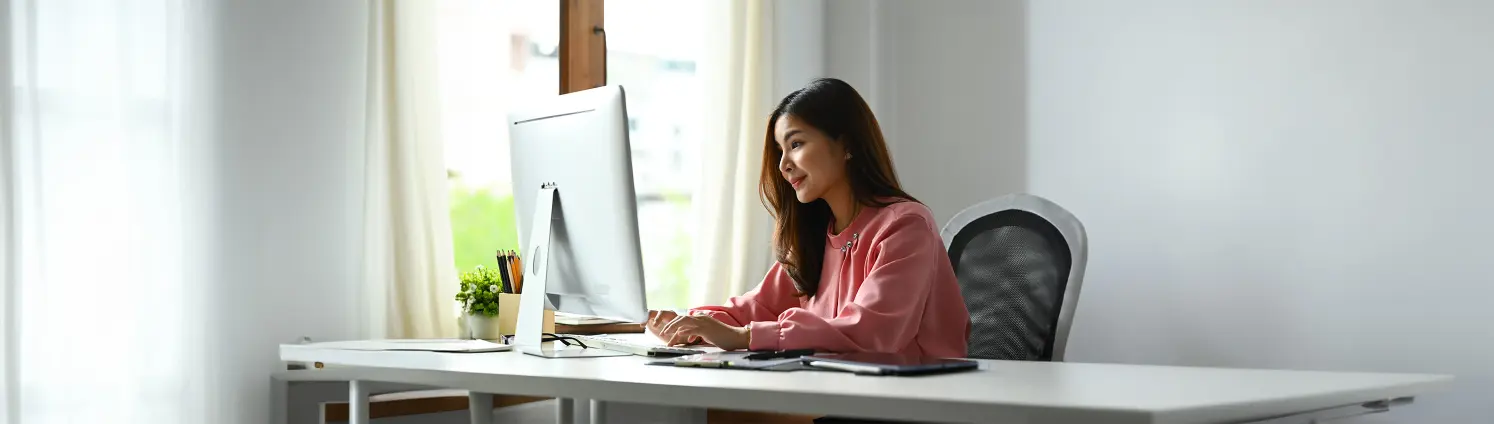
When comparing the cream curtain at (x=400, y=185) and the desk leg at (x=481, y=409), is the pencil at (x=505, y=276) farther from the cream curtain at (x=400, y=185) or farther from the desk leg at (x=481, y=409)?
the desk leg at (x=481, y=409)

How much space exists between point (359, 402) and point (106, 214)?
74cm

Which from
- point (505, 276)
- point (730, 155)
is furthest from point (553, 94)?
point (505, 276)

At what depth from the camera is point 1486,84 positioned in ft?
→ 7.80

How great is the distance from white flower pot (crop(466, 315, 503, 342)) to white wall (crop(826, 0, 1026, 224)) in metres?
1.49

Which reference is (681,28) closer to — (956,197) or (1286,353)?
(956,197)

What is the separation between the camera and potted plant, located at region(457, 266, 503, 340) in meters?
2.40

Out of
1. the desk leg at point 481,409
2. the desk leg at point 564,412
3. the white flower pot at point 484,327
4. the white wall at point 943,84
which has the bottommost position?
the desk leg at point 564,412

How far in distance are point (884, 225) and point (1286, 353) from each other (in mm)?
1355

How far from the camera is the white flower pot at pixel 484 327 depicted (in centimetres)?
240

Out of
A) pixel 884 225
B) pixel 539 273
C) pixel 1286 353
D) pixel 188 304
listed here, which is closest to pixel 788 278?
pixel 884 225

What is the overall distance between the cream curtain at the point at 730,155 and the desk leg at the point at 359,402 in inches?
61.1

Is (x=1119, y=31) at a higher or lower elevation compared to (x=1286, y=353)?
higher

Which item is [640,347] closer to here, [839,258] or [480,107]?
[839,258]

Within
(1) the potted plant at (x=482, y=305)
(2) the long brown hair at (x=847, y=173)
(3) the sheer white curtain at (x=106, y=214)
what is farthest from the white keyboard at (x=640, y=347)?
(3) the sheer white curtain at (x=106, y=214)
